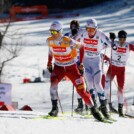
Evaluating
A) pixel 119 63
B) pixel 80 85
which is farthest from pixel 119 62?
pixel 80 85

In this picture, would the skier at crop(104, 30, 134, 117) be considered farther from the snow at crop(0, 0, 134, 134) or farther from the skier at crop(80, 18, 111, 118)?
the snow at crop(0, 0, 134, 134)

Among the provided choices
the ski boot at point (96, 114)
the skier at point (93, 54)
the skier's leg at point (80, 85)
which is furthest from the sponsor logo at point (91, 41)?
the ski boot at point (96, 114)

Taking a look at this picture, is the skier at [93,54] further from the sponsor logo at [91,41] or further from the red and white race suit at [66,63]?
the red and white race suit at [66,63]

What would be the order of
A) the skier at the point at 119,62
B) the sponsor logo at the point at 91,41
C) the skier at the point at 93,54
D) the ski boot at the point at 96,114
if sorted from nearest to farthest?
the ski boot at the point at 96,114, the skier at the point at 93,54, the sponsor logo at the point at 91,41, the skier at the point at 119,62

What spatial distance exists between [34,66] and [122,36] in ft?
65.1

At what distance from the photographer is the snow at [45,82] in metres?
8.24

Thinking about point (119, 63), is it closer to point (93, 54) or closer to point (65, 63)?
point (93, 54)

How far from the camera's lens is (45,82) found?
81.4 ft

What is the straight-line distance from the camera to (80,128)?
8383mm

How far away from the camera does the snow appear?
8240 millimetres

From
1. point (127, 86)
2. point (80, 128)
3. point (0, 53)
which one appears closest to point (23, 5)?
point (0, 53)

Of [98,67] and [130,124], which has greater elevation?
[98,67]

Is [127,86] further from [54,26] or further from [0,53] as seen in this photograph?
[0,53]

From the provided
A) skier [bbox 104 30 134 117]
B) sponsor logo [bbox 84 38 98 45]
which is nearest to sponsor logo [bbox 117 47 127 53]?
skier [bbox 104 30 134 117]
